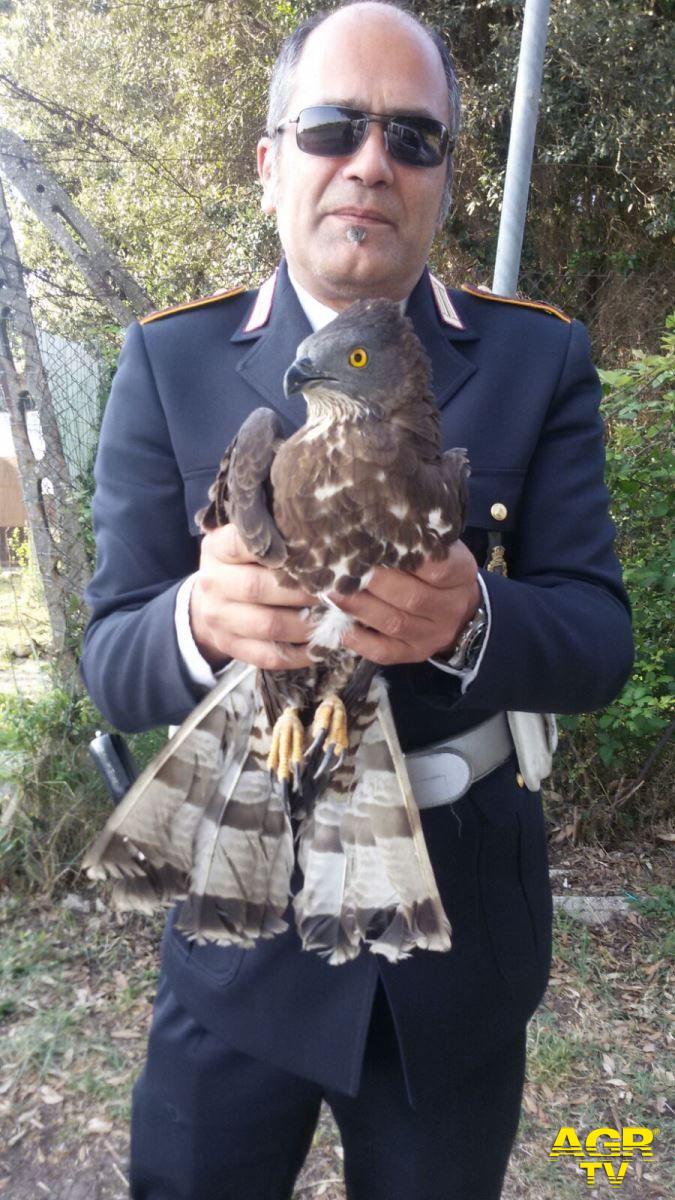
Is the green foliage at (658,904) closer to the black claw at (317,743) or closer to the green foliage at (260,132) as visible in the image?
the black claw at (317,743)

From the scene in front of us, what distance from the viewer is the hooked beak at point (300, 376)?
4.97ft

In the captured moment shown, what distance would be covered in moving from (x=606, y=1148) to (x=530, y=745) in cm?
217

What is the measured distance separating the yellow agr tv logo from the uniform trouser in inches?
56.9

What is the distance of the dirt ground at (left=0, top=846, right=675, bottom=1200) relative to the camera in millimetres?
2922

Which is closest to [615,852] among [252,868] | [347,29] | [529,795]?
[529,795]

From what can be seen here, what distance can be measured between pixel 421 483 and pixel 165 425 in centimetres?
60

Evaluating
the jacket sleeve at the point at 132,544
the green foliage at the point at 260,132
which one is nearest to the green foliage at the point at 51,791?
the jacket sleeve at the point at 132,544

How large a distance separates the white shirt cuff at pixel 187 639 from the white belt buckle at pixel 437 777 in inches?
17.4

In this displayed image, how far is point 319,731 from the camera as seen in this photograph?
1.56m

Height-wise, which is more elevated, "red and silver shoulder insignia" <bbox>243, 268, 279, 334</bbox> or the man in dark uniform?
"red and silver shoulder insignia" <bbox>243, 268, 279, 334</bbox>

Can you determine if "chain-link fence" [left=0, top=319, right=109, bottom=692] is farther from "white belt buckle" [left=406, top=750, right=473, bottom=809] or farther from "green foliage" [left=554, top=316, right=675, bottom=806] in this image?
"white belt buckle" [left=406, top=750, right=473, bottom=809]

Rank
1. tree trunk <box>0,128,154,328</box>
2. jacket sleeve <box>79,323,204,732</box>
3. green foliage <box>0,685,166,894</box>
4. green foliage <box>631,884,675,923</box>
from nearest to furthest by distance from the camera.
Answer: jacket sleeve <box>79,323,204,732</box> → tree trunk <box>0,128,154,328</box> → green foliage <box>0,685,166,894</box> → green foliage <box>631,884,675,923</box>

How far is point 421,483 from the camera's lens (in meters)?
1.45

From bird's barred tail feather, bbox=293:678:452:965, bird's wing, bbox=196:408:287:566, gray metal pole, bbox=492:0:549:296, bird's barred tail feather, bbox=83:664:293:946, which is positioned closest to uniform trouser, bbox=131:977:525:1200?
bird's barred tail feather, bbox=293:678:452:965
